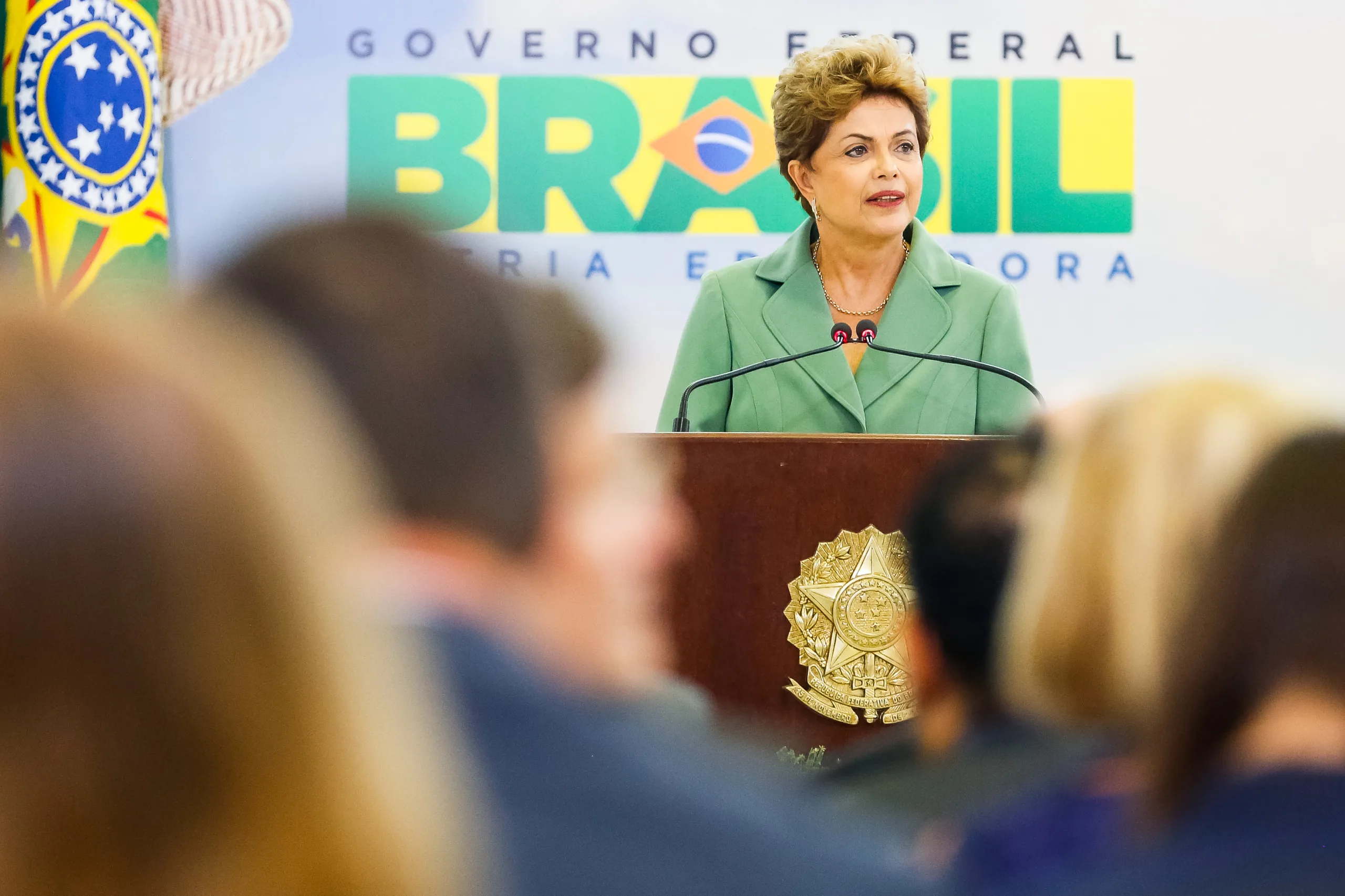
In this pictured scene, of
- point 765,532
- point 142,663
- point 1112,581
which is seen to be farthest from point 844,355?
point 142,663

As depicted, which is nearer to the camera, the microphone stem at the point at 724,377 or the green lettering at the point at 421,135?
the microphone stem at the point at 724,377

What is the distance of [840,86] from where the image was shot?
10.6ft

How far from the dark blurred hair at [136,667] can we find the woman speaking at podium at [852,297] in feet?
8.18

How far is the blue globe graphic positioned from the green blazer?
4.35ft

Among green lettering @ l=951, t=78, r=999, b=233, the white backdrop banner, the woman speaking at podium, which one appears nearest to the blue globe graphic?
the white backdrop banner

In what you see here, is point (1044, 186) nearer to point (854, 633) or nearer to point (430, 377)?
point (854, 633)

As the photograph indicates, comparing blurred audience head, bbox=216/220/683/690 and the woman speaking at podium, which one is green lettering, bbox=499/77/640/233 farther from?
blurred audience head, bbox=216/220/683/690

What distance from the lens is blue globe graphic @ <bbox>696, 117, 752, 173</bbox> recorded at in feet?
15.1

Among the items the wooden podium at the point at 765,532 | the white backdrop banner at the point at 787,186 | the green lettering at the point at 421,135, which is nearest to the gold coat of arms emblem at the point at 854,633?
the wooden podium at the point at 765,532

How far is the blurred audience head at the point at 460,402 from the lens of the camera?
2.48ft

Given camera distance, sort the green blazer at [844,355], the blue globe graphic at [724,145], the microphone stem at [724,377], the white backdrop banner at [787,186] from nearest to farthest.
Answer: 1. the microphone stem at [724,377]
2. the green blazer at [844,355]
3. the white backdrop banner at [787,186]
4. the blue globe graphic at [724,145]

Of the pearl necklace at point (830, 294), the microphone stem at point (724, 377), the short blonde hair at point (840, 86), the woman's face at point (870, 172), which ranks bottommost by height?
the microphone stem at point (724, 377)

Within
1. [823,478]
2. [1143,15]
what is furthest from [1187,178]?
[823,478]

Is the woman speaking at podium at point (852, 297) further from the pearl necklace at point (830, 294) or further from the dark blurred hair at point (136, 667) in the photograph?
the dark blurred hair at point (136, 667)
